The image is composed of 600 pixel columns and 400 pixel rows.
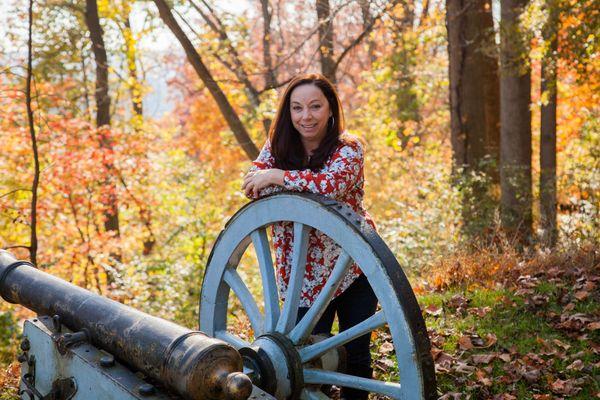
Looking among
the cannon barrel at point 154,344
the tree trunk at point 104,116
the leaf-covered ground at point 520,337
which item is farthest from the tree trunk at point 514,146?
the tree trunk at point 104,116

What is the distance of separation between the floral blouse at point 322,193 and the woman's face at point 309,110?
16 cm

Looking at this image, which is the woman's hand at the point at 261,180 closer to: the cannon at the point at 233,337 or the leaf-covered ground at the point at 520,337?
the cannon at the point at 233,337

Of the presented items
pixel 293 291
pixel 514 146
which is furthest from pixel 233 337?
pixel 514 146

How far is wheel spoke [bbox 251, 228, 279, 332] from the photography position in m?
2.88

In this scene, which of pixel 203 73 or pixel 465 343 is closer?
pixel 465 343

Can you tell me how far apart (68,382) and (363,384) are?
1254mm

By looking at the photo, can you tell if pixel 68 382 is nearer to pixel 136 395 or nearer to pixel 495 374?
pixel 136 395

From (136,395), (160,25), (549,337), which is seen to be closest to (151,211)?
(160,25)

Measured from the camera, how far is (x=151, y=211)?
50.8 feet

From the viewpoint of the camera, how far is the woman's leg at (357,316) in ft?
9.46

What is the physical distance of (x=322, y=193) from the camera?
262 centimetres

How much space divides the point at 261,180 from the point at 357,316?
2.44 ft

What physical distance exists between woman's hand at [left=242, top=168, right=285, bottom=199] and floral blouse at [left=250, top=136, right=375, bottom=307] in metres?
0.04

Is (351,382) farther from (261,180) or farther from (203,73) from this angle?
(203,73)
